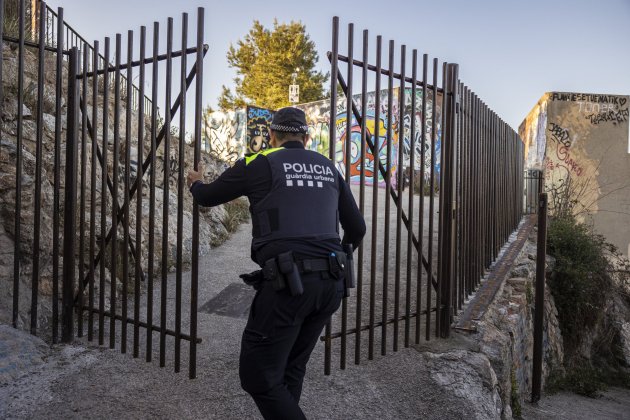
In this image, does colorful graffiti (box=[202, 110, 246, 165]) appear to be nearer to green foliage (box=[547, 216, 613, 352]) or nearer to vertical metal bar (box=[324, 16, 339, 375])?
green foliage (box=[547, 216, 613, 352])

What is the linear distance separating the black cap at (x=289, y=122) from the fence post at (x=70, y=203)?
1997 mm

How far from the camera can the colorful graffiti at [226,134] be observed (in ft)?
72.6

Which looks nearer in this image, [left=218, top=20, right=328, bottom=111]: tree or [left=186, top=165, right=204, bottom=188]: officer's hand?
[left=186, top=165, right=204, bottom=188]: officer's hand

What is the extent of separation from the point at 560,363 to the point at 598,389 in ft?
2.28

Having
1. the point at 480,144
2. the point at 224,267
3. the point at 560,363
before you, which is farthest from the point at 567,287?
the point at 224,267

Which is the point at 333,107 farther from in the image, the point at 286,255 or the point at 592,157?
the point at 592,157

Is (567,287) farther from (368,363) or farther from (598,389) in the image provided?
(368,363)

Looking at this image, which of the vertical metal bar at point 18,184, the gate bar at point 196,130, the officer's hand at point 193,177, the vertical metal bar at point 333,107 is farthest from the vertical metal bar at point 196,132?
the vertical metal bar at point 18,184

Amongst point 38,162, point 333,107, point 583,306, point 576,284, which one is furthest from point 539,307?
point 38,162

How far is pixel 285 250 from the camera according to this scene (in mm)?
2350

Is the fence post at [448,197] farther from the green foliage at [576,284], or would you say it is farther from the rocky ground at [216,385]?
the green foliage at [576,284]

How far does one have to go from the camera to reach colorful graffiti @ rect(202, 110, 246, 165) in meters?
22.1

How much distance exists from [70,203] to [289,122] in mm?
2147

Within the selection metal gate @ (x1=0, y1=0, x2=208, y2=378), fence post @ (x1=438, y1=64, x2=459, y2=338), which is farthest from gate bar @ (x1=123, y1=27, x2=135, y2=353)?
fence post @ (x1=438, y1=64, x2=459, y2=338)
